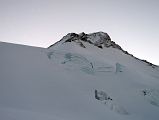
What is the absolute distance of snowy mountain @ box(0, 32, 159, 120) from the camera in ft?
71.0

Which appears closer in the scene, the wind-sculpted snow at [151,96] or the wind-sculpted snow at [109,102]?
the wind-sculpted snow at [109,102]

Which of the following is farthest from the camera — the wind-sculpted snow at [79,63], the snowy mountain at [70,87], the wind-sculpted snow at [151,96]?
the wind-sculpted snow at [79,63]

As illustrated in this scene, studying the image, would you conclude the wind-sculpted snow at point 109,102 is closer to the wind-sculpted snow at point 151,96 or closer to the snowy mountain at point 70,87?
the snowy mountain at point 70,87

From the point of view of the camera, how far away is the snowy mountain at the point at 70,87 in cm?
2163

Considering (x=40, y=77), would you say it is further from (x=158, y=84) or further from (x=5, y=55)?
(x=158, y=84)

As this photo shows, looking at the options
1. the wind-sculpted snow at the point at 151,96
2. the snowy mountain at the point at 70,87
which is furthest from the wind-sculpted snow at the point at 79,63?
the wind-sculpted snow at the point at 151,96

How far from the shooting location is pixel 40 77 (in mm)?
27578

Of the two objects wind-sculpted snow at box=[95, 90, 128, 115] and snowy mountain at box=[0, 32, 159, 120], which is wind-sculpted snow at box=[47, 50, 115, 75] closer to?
snowy mountain at box=[0, 32, 159, 120]

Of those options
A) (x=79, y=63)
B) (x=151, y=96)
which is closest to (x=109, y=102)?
(x=151, y=96)

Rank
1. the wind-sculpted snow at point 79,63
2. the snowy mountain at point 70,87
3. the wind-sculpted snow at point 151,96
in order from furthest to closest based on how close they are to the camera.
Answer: the wind-sculpted snow at point 79,63 < the wind-sculpted snow at point 151,96 < the snowy mountain at point 70,87

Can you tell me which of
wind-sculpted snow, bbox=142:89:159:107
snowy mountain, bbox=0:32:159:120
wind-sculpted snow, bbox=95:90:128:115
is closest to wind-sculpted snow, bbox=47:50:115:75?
snowy mountain, bbox=0:32:159:120

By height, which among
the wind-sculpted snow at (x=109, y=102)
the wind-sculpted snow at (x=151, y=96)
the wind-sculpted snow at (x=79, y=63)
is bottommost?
the wind-sculpted snow at (x=109, y=102)

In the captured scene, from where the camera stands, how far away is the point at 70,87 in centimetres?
2786

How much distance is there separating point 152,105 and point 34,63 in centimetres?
1590
